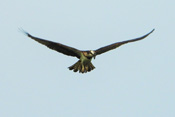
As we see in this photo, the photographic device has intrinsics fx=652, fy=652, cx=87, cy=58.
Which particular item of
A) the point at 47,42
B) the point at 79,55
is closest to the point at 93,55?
the point at 79,55

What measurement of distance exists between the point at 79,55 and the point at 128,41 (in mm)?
2873

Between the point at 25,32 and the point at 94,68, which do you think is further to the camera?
the point at 94,68

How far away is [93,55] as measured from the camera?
30.0m

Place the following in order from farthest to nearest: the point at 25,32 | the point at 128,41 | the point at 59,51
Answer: the point at 128,41 < the point at 59,51 < the point at 25,32

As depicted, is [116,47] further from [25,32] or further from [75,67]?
[25,32]

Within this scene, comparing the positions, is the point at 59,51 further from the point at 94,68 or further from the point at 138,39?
the point at 138,39

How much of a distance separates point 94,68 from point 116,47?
1.59m

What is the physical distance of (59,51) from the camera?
2962cm

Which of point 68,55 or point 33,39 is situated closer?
point 33,39

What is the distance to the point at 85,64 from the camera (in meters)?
30.5

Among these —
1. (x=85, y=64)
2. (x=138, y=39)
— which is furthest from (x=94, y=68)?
(x=138, y=39)

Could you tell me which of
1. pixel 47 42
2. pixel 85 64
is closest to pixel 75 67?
pixel 85 64

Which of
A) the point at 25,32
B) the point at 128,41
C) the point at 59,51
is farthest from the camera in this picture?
the point at 128,41

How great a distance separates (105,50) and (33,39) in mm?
4394
